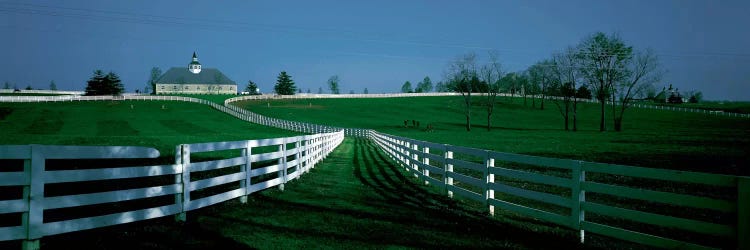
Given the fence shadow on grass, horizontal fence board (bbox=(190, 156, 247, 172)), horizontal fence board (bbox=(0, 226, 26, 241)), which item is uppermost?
horizontal fence board (bbox=(190, 156, 247, 172))

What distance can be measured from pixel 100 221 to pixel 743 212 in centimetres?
794

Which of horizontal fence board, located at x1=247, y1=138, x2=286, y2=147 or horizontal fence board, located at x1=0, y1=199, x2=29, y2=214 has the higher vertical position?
horizontal fence board, located at x1=247, y1=138, x2=286, y2=147

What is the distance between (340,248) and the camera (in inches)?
294

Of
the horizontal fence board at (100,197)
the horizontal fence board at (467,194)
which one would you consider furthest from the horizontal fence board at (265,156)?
the horizontal fence board at (467,194)

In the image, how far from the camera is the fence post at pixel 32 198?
6.74 meters

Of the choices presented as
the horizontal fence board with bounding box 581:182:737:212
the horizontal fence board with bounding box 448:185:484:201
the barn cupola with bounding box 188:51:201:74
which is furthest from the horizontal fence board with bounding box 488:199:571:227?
the barn cupola with bounding box 188:51:201:74

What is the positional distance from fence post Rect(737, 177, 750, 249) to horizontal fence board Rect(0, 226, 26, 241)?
26.8 feet

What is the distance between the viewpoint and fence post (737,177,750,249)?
6.01 m

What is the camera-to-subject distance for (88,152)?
7.69 m

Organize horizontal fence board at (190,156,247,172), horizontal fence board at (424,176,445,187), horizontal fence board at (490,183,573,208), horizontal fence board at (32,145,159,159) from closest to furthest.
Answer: horizontal fence board at (32,145,159,159) < horizontal fence board at (490,183,573,208) < horizontal fence board at (190,156,247,172) < horizontal fence board at (424,176,445,187)

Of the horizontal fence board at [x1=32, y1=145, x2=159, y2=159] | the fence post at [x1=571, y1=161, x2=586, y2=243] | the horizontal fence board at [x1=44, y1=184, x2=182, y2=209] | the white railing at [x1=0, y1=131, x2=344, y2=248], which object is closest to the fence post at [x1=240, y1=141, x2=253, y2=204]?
the white railing at [x1=0, y1=131, x2=344, y2=248]

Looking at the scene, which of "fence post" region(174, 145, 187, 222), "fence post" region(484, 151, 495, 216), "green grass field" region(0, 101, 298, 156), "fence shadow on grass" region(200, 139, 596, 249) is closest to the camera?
"fence shadow on grass" region(200, 139, 596, 249)

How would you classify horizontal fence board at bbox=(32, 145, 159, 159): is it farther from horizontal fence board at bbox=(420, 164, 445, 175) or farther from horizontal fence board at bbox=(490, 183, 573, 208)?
horizontal fence board at bbox=(420, 164, 445, 175)

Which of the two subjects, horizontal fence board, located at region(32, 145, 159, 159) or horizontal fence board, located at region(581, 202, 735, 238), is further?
horizontal fence board, located at region(32, 145, 159, 159)
